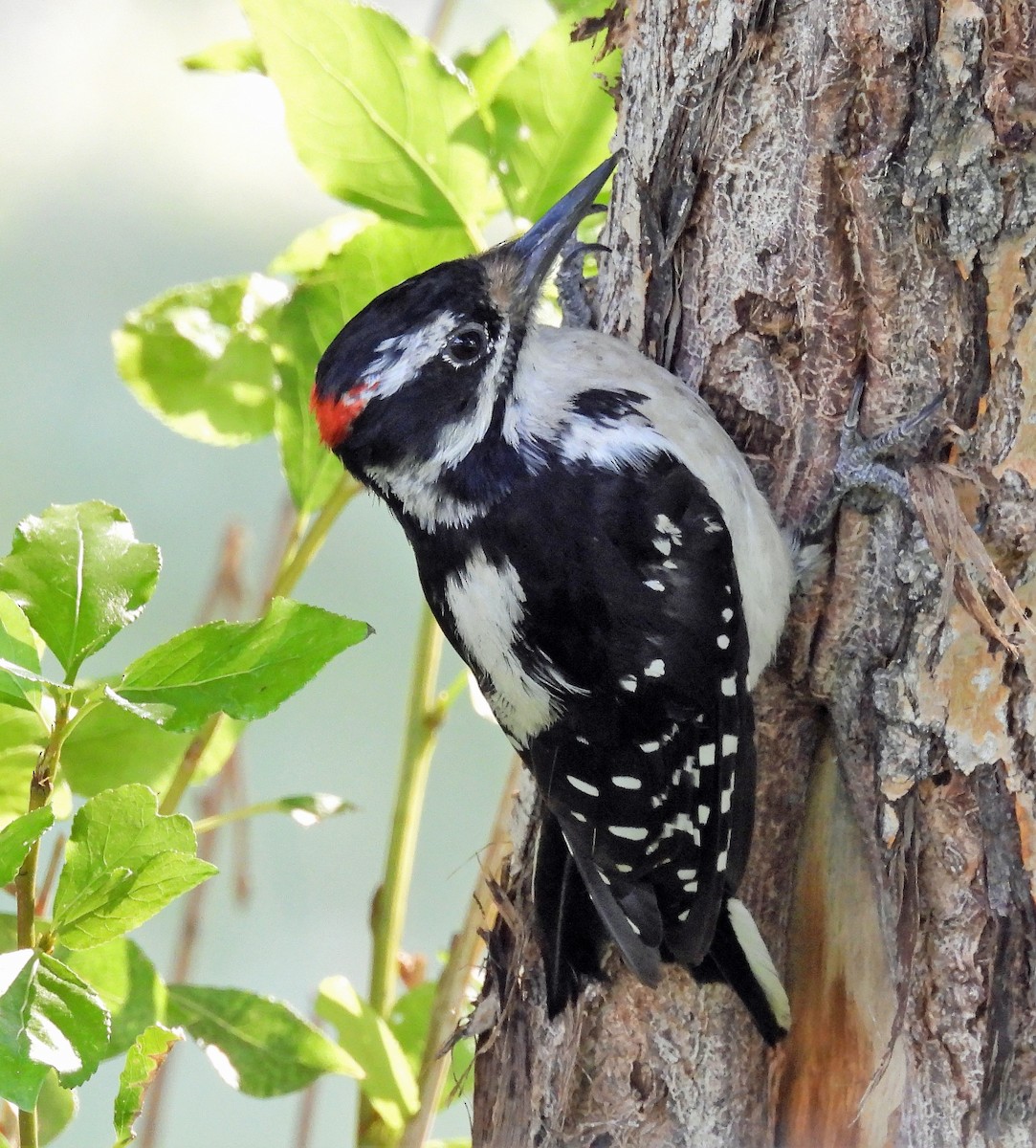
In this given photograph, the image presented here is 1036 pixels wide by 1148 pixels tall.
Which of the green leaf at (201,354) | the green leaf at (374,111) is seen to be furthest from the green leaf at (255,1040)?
the green leaf at (374,111)

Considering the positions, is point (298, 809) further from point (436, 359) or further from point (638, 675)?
point (436, 359)

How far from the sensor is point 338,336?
4.82 feet

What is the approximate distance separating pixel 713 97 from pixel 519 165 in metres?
0.29

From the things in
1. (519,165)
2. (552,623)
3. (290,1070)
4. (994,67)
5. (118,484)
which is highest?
(118,484)

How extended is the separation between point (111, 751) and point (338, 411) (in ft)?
1.60

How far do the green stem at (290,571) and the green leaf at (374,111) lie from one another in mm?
381

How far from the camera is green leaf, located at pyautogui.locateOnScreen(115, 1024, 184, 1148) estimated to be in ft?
3.28

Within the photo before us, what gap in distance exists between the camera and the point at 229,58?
156cm

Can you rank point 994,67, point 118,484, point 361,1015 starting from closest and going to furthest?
point 994,67, point 361,1015, point 118,484

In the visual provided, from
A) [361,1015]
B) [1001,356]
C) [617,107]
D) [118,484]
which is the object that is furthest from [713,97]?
[118,484]

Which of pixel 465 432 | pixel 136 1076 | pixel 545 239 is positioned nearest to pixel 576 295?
pixel 545 239

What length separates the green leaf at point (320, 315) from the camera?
1603mm

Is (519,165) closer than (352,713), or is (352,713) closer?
(519,165)

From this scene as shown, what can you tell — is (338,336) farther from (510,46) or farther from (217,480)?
(217,480)
